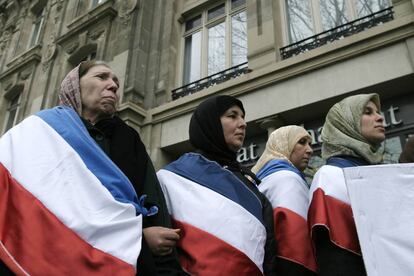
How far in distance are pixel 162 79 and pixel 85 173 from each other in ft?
24.0

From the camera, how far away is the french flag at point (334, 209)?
1720 mm

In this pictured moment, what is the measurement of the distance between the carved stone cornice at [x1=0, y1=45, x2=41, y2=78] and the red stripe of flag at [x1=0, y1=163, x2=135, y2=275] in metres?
12.8

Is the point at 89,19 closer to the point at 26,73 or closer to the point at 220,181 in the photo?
the point at 26,73

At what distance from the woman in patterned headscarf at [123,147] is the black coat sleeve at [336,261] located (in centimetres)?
69

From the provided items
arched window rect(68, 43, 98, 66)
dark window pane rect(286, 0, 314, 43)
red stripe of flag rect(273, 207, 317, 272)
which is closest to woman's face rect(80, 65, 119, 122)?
red stripe of flag rect(273, 207, 317, 272)

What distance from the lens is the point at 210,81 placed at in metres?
Answer: 7.95

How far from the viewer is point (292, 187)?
231cm


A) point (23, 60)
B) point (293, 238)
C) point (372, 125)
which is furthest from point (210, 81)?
point (23, 60)

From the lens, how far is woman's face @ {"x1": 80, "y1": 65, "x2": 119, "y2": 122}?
2.01 m

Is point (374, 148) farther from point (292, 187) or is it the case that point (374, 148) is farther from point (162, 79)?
point (162, 79)

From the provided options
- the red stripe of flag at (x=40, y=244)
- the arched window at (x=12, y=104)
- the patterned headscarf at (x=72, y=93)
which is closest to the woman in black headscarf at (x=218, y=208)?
the red stripe of flag at (x=40, y=244)

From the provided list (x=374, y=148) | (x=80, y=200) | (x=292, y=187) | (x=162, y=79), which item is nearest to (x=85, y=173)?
(x=80, y=200)

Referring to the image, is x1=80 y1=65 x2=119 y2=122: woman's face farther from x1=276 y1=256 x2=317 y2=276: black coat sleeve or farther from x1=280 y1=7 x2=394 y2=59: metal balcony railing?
x1=280 y1=7 x2=394 y2=59: metal balcony railing

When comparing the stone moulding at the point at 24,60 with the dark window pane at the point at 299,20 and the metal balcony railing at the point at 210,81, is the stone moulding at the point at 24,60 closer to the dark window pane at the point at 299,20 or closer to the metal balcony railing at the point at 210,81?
the metal balcony railing at the point at 210,81
